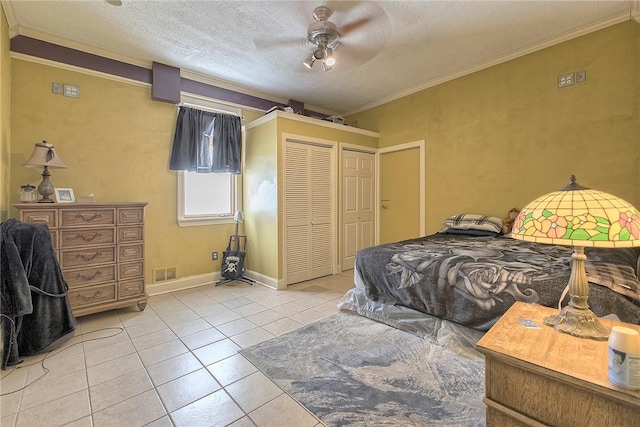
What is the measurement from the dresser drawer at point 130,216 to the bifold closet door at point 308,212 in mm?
1656

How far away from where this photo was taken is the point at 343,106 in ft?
17.2

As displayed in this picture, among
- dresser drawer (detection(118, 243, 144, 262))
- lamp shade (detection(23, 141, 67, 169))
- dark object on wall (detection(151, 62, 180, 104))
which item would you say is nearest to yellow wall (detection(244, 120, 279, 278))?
dark object on wall (detection(151, 62, 180, 104))

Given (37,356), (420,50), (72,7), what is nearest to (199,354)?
(37,356)

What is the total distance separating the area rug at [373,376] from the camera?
1.55 metres

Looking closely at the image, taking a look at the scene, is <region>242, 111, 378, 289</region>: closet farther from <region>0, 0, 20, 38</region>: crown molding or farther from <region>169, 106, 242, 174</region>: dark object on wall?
<region>0, 0, 20, 38</region>: crown molding

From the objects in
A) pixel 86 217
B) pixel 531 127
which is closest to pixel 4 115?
pixel 86 217

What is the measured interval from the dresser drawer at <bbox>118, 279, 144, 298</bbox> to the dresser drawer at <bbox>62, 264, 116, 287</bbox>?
0.12 meters

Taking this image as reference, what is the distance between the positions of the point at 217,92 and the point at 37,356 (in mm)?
3416

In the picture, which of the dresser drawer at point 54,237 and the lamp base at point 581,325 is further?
the dresser drawer at point 54,237

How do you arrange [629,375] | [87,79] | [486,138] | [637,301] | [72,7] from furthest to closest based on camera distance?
[486,138], [87,79], [72,7], [637,301], [629,375]

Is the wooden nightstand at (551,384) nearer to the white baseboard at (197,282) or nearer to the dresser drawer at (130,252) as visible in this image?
the white baseboard at (197,282)

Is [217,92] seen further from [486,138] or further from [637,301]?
[637,301]

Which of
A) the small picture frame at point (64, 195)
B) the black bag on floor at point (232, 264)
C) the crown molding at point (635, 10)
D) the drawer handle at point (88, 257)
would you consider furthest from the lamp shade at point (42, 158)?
the crown molding at point (635, 10)

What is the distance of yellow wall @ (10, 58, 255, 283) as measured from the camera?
2855mm
